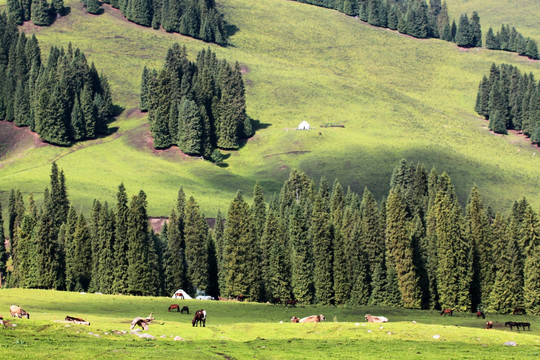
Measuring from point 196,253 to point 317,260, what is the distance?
19.3 metres

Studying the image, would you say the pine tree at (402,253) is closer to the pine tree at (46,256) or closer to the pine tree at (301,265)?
the pine tree at (301,265)

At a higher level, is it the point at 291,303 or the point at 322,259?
the point at 291,303

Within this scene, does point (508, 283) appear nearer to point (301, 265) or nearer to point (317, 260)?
point (317, 260)

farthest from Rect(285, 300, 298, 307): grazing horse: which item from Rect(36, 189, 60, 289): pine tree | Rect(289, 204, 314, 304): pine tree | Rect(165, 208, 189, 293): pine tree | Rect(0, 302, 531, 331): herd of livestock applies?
Rect(36, 189, 60, 289): pine tree

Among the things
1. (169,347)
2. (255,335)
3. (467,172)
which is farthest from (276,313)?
(467,172)

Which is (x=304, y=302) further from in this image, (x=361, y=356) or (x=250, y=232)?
(x=361, y=356)

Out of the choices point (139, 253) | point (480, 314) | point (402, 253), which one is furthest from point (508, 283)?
point (139, 253)

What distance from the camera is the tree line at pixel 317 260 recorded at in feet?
336

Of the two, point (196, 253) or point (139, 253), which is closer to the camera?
point (139, 253)

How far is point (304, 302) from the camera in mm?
104625

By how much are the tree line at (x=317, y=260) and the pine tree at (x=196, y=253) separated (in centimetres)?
16

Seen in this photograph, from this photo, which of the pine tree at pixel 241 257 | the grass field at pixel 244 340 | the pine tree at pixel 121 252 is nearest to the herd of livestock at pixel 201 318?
the grass field at pixel 244 340

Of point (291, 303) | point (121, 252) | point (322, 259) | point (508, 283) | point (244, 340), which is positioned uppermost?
point (244, 340)

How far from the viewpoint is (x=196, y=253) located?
116 meters
